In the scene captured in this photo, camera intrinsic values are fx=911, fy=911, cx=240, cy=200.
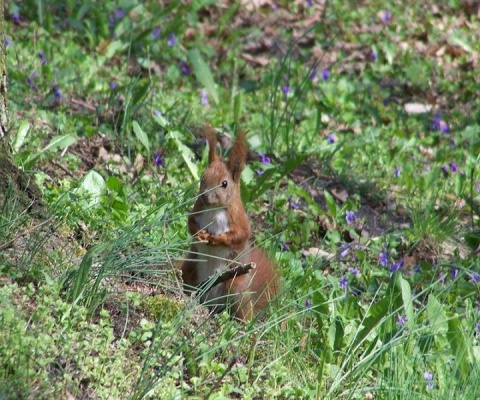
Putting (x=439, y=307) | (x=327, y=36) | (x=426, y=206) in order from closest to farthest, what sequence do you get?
(x=439, y=307), (x=426, y=206), (x=327, y=36)

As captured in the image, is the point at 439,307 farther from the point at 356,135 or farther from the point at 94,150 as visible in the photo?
the point at 356,135

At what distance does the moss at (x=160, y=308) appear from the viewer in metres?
3.73

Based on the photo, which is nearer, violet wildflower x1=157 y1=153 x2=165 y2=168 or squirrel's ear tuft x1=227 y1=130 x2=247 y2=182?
squirrel's ear tuft x1=227 y1=130 x2=247 y2=182

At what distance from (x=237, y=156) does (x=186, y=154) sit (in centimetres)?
122

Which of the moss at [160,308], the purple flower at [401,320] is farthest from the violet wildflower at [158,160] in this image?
the purple flower at [401,320]

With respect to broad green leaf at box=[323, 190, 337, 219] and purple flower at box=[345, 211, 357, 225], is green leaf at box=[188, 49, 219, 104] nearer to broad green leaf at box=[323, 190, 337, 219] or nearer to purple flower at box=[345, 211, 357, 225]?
broad green leaf at box=[323, 190, 337, 219]

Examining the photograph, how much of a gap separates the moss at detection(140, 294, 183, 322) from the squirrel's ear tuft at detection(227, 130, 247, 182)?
27.2 inches

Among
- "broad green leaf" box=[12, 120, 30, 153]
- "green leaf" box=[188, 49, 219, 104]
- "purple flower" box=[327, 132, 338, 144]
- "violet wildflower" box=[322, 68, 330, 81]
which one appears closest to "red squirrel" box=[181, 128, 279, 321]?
"broad green leaf" box=[12, 120, 30, 153]

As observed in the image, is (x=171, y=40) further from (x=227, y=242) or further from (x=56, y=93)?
(x=227, y=242)

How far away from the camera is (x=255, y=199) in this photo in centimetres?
523

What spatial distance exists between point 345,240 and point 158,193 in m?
1.12

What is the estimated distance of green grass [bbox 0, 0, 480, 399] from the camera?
3.34 m

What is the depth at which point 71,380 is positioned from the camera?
3059 mm

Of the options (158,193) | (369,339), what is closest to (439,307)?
(369,339)
